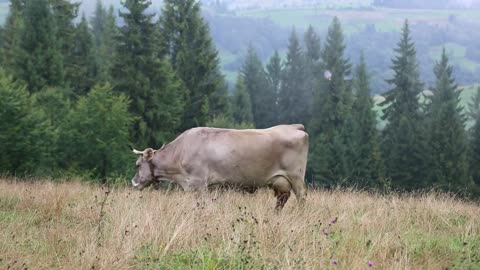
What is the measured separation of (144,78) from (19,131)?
11.1 metres

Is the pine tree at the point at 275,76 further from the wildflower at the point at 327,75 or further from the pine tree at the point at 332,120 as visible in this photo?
the wildflower at the point at 327,75

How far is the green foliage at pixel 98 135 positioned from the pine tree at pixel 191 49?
40.5ft

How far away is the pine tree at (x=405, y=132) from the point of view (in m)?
53.7

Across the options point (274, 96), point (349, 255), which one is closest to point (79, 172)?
point (349, 255)

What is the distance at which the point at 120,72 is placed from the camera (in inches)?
1640

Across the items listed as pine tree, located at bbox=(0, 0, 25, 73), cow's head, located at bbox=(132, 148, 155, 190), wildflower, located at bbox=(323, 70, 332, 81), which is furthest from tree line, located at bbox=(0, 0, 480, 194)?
cow's head, located at bbox=(132, 148, 155, 190)

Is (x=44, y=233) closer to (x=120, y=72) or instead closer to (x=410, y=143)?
(x=120, y=72)

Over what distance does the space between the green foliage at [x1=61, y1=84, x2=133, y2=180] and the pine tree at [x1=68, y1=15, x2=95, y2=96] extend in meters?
11.1

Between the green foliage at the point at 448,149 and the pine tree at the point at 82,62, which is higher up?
the pine tree at the point at 82,62

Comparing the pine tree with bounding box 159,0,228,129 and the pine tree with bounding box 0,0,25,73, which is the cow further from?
the pine tree with bounding box 159,0,228,129

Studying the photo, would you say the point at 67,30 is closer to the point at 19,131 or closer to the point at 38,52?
the point at 38,52

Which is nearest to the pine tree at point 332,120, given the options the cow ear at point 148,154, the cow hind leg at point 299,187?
the cow ear at point 148,154

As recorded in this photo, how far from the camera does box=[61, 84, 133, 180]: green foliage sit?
35.5m

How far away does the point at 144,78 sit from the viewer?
134ft
